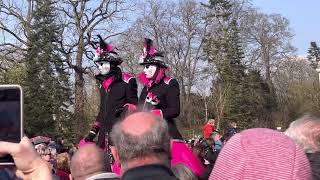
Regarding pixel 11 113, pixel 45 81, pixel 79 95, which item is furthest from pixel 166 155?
pixel 79 95

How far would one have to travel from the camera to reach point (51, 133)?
29.7 meters

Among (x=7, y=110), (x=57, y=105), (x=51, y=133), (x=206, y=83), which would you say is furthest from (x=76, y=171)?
(x=206, y=83)

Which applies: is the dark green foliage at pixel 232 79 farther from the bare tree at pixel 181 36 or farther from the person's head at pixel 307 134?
the person's head at pixel 307 134

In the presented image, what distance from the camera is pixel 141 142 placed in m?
2.56

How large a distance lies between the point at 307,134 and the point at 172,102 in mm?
2701

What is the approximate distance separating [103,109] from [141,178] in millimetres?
4627

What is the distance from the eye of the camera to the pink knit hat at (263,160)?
193cm

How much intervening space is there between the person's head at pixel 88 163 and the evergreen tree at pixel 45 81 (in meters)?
24.7

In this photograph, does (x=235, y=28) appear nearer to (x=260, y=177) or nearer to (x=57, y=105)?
(x=57, y=105)

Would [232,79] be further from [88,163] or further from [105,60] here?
[88,163]

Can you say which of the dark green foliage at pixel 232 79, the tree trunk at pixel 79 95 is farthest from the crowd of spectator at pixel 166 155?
the dark green foliage at pixel 232 79

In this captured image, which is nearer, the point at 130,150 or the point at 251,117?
the point at 130,150

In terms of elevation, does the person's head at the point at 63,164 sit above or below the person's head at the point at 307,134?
below

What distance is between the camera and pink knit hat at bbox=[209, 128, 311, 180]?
193 cm
